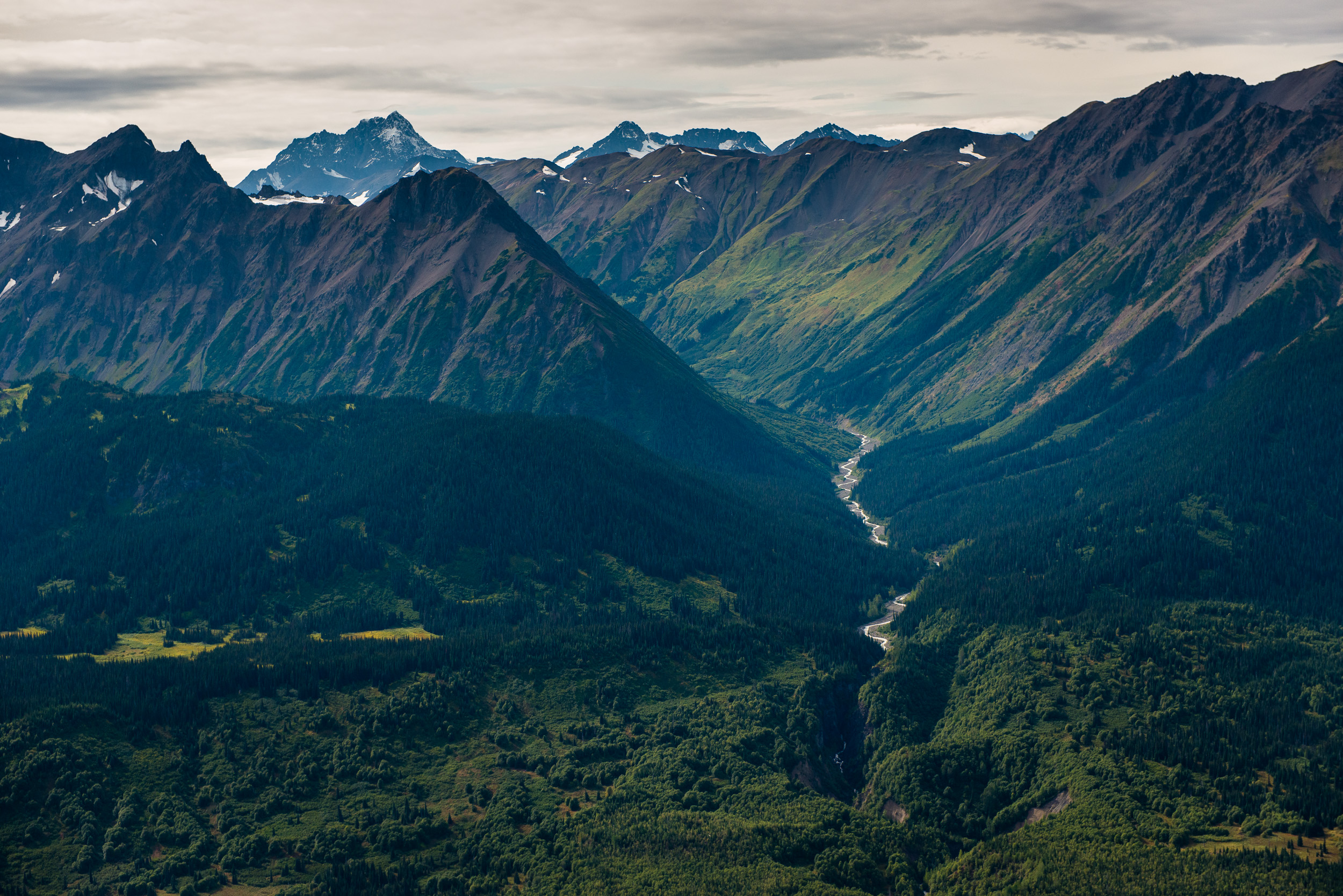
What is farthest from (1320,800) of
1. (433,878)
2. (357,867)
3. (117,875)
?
(117,875)

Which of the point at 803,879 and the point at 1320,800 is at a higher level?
the point at 1320,800

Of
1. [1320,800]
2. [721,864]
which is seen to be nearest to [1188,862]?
[1320,800]

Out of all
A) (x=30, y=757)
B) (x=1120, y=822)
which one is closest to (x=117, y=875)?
(x=30, y=757)

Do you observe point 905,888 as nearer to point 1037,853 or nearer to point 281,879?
point 1037,853

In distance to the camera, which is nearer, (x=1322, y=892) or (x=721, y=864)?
(x=1322, y=892)

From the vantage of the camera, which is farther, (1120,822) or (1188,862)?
(1120,822)

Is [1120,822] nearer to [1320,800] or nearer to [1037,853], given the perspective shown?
[1037,853]

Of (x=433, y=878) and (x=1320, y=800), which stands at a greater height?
(x=1320, y=800)

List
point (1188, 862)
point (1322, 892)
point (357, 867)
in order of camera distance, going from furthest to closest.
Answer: point (357, 867)
point (1188, 862)
point (1322, 892)

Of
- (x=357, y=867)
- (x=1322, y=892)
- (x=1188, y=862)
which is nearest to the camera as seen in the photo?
(x=1322, y=892)
